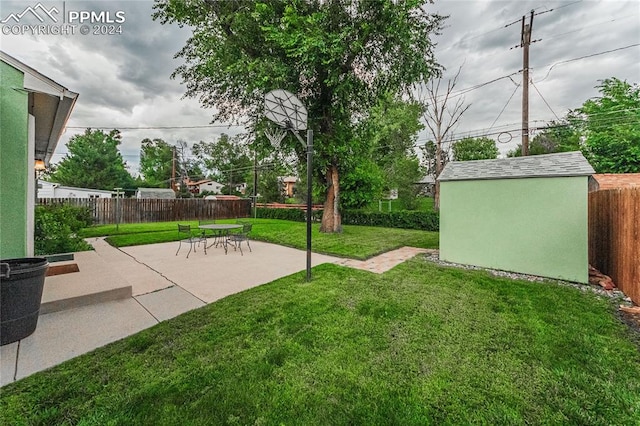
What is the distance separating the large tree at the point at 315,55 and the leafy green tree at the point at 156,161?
31.4 meters

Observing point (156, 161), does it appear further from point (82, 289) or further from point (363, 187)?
point (82, 289)

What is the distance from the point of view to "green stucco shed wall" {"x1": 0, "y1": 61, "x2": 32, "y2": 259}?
3.17 meters

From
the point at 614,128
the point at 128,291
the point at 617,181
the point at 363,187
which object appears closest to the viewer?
the point at 128,291

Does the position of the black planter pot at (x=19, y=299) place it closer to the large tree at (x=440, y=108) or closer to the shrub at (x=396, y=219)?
the shrub at (x=396, y=219)

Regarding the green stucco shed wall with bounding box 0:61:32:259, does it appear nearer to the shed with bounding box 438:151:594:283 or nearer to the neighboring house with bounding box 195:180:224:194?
the shed with bounding box 438:151:594:283

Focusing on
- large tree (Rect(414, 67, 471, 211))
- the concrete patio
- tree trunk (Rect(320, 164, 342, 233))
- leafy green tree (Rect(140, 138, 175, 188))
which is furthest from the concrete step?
leafy green tree (Rect(140, 138, 175, 188))

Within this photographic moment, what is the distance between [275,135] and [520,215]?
7970mm

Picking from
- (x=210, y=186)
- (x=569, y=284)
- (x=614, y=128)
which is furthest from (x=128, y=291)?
(x=210, y=186)

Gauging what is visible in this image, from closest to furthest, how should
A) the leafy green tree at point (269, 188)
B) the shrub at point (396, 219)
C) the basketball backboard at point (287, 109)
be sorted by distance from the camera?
the basketball backboard at point (287, 109) → the shrub at point (396, 219) → the leafy green tree at point (269, 188)

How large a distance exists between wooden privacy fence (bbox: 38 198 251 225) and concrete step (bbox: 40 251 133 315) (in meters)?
10.0

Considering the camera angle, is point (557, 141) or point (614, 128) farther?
point (557, 141)

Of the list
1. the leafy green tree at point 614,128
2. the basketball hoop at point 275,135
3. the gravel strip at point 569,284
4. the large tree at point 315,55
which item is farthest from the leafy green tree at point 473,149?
the gravel strip at point 569,284

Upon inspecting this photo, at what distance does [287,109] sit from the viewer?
7031 mm

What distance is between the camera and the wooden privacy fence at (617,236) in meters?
3.80
